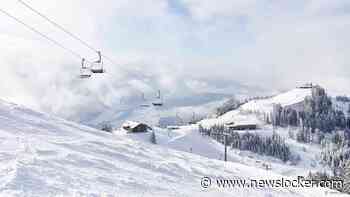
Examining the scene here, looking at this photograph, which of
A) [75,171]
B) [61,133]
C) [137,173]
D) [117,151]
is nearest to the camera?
[75,171]

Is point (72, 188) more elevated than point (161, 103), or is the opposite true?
point (161, 103)

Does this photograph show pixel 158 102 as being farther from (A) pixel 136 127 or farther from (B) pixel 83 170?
(A) pixel 136 127

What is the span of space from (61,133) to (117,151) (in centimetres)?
473

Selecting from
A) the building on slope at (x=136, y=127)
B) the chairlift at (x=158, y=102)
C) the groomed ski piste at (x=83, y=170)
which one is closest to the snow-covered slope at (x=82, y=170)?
the groomed ski piste at (x=83, y=170)

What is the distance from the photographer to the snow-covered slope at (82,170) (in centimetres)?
1319

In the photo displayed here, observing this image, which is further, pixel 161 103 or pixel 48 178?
pixel 161 103

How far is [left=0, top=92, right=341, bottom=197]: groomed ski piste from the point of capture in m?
13.2

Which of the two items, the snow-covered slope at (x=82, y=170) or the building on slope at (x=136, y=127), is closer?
the snow-covered slope at (x=82, y=170)

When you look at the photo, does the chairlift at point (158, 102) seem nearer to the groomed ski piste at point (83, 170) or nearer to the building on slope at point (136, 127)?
the groomed ski piste at point (83, 170)

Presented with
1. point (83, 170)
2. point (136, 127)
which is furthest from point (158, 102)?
point (136, 127)

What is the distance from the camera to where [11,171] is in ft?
44.2

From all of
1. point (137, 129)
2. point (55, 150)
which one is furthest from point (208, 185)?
A: point (137, 129)

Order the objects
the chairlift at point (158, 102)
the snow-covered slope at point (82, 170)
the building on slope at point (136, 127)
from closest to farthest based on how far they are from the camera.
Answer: the snow-covered slope at point (82, 170) < the chairlift at point (158, 102) < the building on slope at point (136, 127)

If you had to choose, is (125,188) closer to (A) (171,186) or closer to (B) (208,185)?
(A) (171,186)
